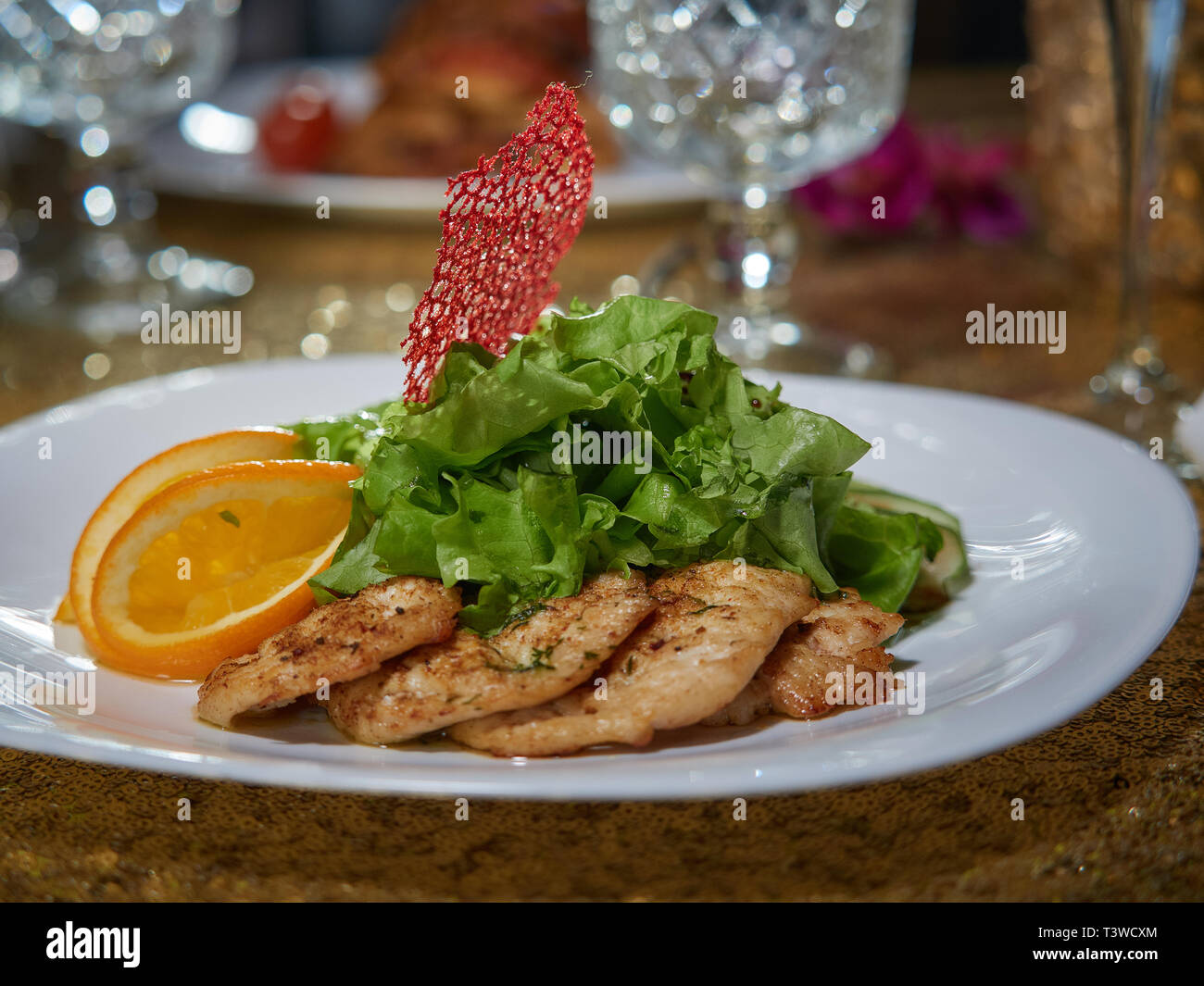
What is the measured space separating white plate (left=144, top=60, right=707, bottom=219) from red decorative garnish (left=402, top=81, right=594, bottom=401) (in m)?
1.80

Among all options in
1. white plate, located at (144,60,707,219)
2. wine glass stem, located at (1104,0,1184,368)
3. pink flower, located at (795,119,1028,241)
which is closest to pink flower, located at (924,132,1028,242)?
pink flower, located at (795,119,1028,241)

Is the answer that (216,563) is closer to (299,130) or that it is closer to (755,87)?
(755,87)

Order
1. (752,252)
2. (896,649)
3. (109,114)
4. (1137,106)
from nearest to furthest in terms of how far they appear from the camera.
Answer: (896,649), (1137,106), (752,252), (109,114)

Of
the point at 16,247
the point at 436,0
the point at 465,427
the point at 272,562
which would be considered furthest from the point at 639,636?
the point at 436,0

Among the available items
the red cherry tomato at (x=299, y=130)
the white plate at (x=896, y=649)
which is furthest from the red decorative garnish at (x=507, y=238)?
the red cherry tomato at (x=299, y=130)

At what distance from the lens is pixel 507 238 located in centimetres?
149

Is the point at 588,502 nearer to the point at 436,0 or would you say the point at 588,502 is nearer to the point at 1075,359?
the point at 1075,359

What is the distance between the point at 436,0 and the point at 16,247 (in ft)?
5.43

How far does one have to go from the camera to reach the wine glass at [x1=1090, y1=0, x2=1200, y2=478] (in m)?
2.08

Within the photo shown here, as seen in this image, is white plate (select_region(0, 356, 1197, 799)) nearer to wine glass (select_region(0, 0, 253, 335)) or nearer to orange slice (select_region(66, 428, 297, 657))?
orange slice (select_region(66, 428, 297, 657))

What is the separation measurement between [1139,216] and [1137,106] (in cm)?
19

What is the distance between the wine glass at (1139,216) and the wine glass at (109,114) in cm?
198

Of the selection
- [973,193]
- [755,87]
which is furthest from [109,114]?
[973,193]

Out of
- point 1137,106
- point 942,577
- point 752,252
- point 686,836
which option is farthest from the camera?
point 752,252
